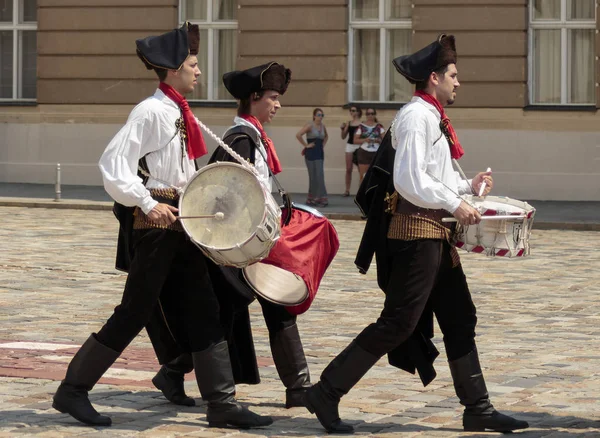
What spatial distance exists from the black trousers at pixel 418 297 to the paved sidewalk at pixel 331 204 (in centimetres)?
Answer: 1337

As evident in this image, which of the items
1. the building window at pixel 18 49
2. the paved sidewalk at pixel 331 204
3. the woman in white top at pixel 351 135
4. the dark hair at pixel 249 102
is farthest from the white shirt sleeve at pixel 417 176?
the building window at pixel 18 49

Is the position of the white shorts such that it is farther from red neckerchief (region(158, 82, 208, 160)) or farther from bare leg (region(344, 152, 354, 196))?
red neckerchief (region(158, 82, 208, 160))

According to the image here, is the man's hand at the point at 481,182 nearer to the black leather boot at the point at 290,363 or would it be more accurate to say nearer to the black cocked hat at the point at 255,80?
the black cocked hat at the point at 255,80

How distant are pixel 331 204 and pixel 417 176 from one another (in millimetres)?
16961

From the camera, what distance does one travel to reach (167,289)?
675cm

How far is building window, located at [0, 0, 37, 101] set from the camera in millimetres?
27719

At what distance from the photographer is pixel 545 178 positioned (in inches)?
955

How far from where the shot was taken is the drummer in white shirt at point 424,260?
6.37 m

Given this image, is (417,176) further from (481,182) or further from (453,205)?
(481,182)

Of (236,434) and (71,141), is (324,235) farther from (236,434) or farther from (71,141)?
(71,141)

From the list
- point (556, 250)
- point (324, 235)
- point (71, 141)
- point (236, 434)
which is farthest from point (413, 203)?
point (71, 141)

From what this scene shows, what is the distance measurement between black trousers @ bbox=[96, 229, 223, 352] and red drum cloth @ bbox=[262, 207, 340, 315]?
370 mm

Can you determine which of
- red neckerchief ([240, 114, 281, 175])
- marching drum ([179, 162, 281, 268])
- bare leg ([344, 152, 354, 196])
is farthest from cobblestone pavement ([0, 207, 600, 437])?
bare leg ([344, 152, 354, 196])

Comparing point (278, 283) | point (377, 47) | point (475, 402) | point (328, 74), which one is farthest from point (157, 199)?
point (377, 47)
